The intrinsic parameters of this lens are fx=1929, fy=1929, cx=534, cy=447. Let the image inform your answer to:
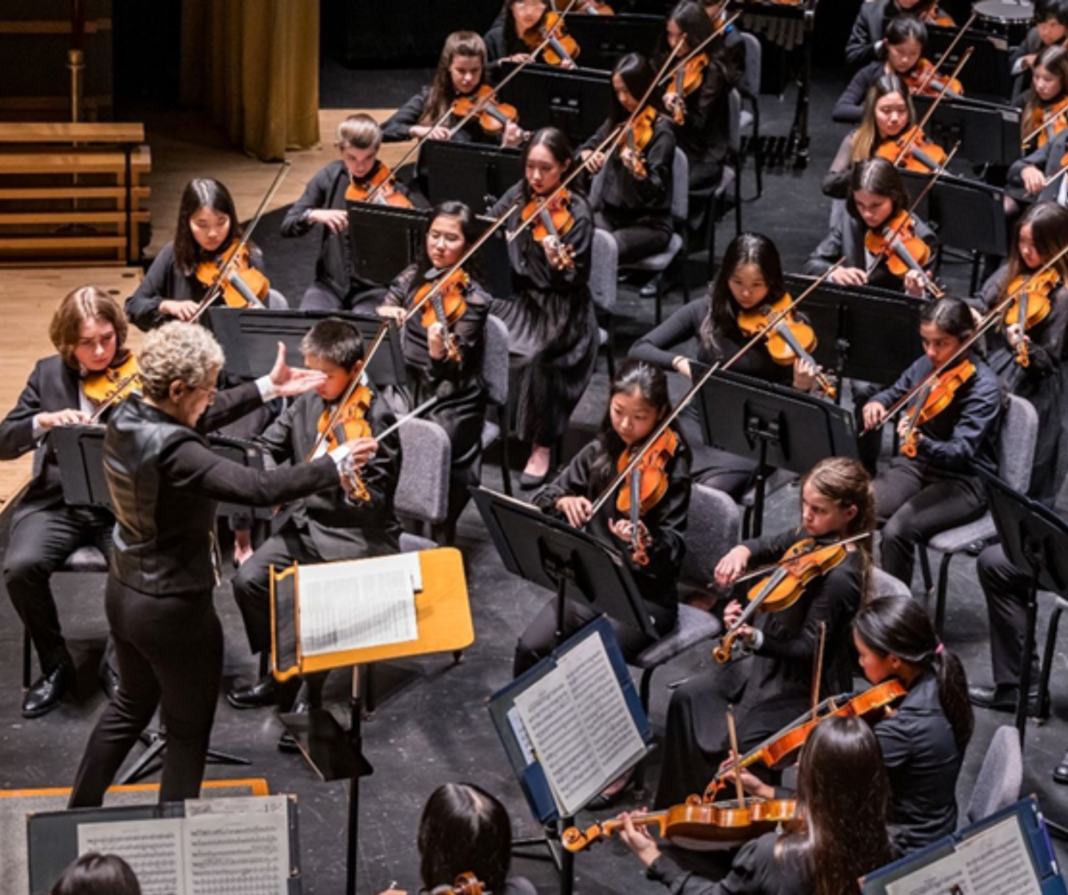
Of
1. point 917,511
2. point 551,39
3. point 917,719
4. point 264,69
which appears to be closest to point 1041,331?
point 917,511

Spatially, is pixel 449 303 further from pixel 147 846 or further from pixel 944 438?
pixel 147 846

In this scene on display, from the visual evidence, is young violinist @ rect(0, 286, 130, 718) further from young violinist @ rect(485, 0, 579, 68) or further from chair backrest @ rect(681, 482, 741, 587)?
young violinist @ rect(485, 0, 579, 68)

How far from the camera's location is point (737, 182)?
8.66m

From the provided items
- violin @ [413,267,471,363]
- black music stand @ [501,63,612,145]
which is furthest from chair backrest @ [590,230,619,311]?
black music stand @ [501,63,612,145]

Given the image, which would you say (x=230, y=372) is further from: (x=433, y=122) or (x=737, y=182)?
(x=737, y=182)

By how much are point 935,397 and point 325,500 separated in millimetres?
1906

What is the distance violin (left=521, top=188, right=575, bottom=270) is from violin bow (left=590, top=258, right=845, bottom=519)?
0.84 meters

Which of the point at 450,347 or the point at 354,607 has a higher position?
the point at 354,607

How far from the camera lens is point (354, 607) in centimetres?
441

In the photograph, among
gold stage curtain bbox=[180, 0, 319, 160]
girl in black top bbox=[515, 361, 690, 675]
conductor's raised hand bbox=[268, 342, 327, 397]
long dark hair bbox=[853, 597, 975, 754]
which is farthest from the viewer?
gold stage curtain bbox=[180, 0, 319, 160]

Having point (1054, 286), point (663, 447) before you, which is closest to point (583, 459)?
point (663, 447)

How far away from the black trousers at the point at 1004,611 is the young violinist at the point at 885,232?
1335 mm

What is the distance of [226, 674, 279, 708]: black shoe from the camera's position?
224 inches

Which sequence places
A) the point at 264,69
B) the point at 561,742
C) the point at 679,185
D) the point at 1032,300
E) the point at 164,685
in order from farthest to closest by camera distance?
the point at 264,69
the point at 679,185
the point at 1032,300
the point at 164,685
the point at 561,742
